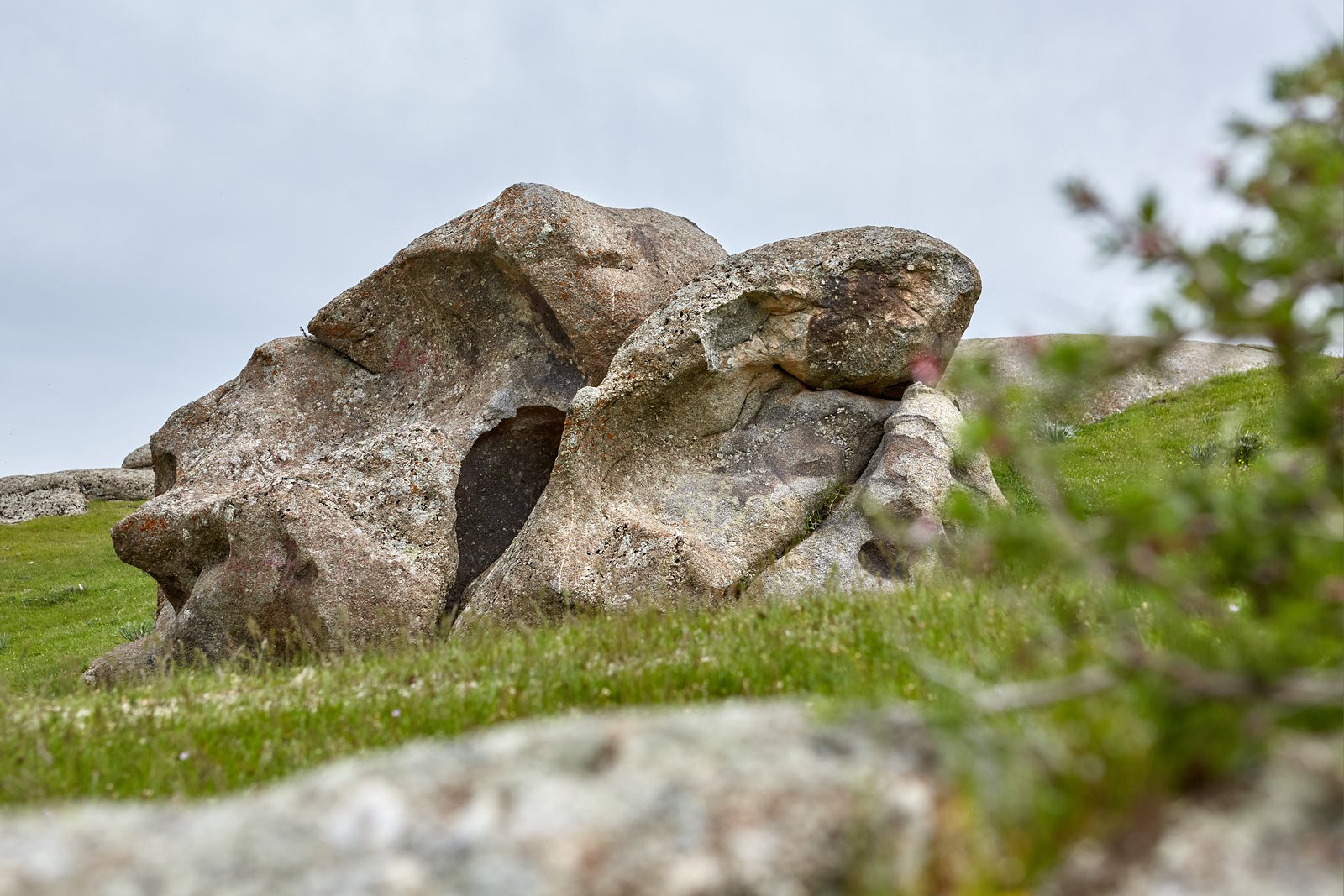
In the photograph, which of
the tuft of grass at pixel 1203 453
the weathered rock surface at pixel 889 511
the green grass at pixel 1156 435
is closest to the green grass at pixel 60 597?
the weathered rock surface at pixel 889 511

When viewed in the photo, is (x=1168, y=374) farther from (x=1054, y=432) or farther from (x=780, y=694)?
(x=780, y=694)

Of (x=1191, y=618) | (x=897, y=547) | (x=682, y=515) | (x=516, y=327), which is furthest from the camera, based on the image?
(x=516, y=327)

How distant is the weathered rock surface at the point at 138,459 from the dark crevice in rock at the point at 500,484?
5051 centimetres

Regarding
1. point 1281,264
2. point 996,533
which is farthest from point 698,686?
point 1281,264

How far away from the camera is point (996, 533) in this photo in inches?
131

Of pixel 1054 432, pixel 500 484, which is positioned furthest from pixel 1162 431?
pixel 500 484

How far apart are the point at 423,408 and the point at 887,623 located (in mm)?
10303

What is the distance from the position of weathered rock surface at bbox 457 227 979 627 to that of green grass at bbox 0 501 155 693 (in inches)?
392

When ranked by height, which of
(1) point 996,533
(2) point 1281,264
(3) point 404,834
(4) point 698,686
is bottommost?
(4) point 698,686

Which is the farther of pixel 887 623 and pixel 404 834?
pixel 887 623

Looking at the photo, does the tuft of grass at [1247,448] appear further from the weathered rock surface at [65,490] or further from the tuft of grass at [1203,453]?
the weathered rock surface at [65,490]

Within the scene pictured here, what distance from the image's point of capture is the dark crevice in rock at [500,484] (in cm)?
1466

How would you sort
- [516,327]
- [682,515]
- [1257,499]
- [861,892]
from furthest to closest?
[516,327] → [682,515] → [1257,499] → [861,892]

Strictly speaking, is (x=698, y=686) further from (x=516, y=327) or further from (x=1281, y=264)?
(x=516, y=327)
